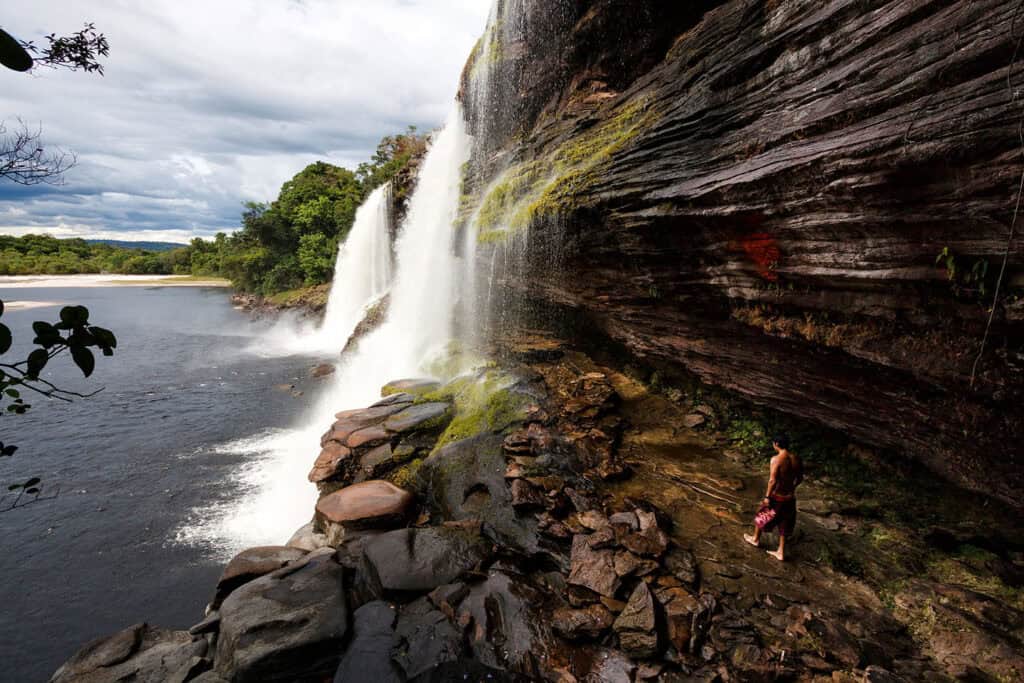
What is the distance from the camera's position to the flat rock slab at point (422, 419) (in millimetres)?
10617

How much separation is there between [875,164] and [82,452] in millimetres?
18853

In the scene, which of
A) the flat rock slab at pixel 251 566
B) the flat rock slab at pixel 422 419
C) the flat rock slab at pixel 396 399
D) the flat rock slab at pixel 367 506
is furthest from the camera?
the flat rock slab at pixel 396 399

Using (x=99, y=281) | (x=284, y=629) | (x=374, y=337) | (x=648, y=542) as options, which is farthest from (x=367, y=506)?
(x=99, y=281)

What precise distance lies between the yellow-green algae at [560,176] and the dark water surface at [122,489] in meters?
9.29

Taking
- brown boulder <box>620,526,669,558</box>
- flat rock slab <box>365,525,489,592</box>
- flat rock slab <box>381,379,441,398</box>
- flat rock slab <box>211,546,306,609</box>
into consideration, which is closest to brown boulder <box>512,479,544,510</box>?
flat rock slab <box>365,525,489,592</box>

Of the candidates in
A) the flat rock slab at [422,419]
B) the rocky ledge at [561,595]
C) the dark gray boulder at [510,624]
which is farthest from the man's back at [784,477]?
the flat rock slab at [422,419]

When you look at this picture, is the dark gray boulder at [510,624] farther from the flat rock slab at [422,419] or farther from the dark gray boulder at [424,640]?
the flat rock slab at [422,419]

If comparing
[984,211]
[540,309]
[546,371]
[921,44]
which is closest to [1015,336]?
[984,211]

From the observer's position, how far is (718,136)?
6742 mm

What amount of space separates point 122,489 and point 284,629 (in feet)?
28.7

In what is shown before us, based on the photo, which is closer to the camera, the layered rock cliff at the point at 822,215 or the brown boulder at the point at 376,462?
the layered rock cliff at the point at 822,215

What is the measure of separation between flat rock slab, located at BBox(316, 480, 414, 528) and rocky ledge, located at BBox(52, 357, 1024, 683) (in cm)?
4

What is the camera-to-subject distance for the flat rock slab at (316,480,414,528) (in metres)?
7.91

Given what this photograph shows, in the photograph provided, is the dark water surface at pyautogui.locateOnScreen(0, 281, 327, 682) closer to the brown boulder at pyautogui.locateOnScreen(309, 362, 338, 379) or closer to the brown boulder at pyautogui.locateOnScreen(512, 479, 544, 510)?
the brown boulder at pyautogui.locateOnScreen(309, 362, 338, 379)
